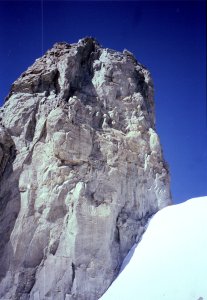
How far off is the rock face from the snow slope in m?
0.71

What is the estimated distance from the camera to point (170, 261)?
15.9 meters

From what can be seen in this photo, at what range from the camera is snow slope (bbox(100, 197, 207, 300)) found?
14438 mm

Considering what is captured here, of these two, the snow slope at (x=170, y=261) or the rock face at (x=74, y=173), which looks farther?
the rock face at (x=74, y=173)

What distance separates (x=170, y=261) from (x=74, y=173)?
5.56 meters

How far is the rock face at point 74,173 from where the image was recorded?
1639 centimetres

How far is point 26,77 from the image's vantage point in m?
21.8

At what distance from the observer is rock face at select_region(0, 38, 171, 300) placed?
16391 millimetres

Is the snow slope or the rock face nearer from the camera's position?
the snow slope

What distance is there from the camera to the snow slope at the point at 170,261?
568 inches

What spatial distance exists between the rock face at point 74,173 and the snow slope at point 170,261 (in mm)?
713

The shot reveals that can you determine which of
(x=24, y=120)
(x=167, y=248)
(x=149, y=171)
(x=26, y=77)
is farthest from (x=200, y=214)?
(x=26, y=77)

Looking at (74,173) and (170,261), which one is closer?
(170,261)

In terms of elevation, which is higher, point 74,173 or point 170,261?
point 74,173

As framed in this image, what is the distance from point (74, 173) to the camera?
727 inches
